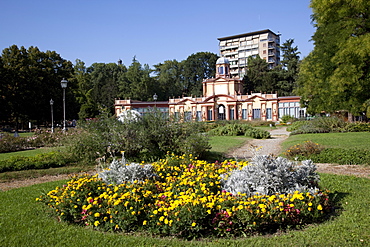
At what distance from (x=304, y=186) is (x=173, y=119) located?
7016 mm

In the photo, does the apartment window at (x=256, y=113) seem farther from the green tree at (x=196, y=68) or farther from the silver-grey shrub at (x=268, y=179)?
the silver-grey shrub at (x=268, y=179)

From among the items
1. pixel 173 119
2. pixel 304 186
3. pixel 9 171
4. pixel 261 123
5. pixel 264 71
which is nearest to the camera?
pixel 304 186

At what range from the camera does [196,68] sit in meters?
70.8

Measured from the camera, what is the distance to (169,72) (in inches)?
2758

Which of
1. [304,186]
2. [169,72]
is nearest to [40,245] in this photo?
[304,186]

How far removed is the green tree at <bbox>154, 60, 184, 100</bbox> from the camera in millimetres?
64938

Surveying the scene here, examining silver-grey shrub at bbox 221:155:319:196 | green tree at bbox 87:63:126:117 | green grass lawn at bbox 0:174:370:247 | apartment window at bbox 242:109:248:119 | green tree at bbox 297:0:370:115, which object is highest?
green tree at bbox 87:63:126:117

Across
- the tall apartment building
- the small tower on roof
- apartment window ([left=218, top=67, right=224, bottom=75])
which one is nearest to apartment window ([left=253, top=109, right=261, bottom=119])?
the small tower on roof

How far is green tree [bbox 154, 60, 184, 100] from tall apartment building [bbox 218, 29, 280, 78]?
51.2ft

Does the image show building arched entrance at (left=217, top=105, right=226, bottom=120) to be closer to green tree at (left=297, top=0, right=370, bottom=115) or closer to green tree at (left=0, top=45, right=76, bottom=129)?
green tree at (left=0, top=45, right=76, bottom=129)

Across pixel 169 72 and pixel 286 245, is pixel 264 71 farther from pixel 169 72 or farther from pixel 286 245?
pixel 286 245

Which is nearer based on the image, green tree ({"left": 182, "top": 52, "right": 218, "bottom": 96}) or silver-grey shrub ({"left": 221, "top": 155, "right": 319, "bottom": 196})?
silver-grey shrub ({"left": 221, "top": 155, "right": 319, "bottom": 196})

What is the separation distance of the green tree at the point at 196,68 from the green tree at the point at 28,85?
103 ft

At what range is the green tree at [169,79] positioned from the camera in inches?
2557
